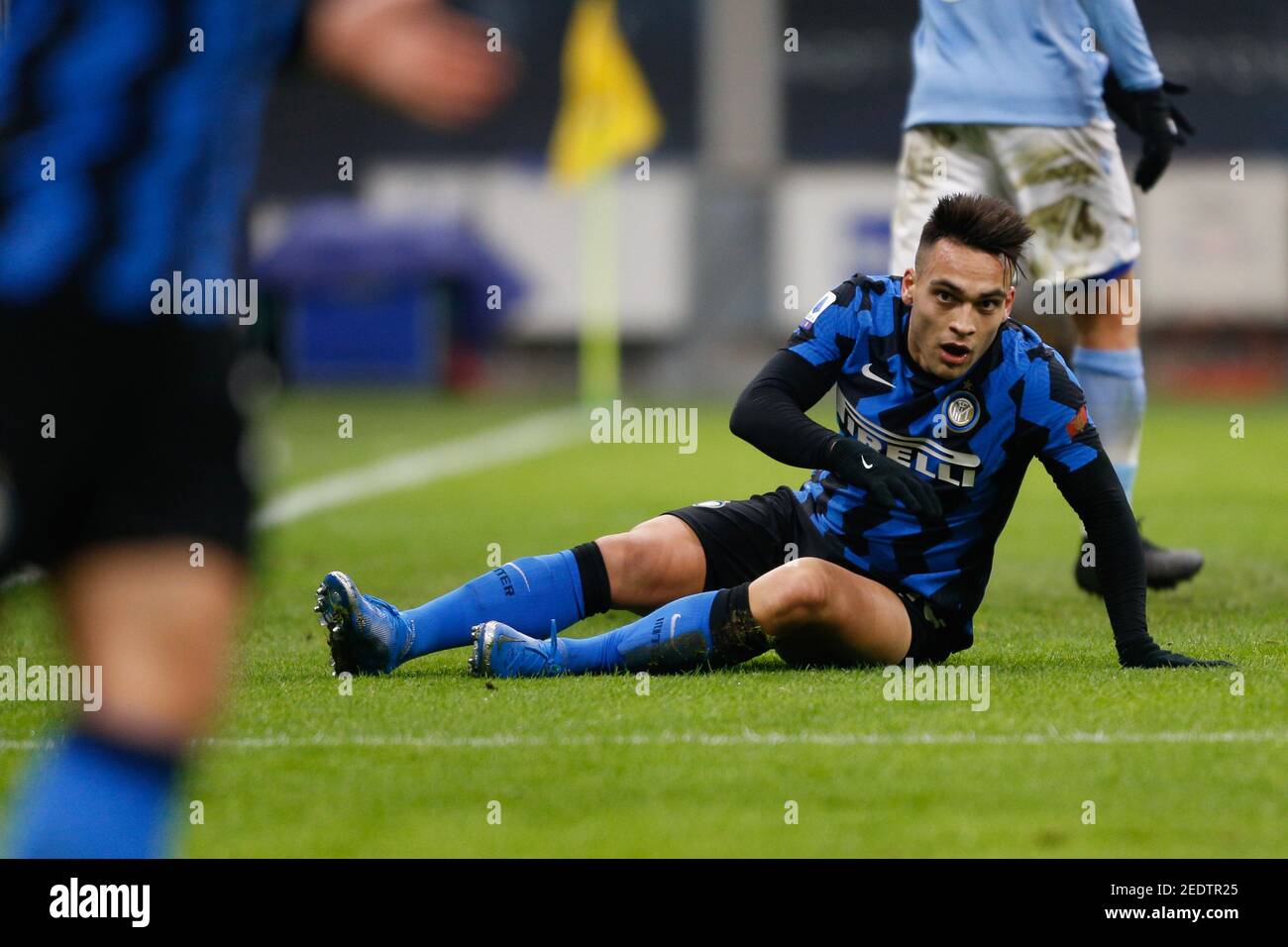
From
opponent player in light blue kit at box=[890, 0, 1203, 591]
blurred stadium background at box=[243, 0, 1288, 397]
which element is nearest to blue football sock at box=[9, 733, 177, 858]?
opponent player in light blue kit at box=[890, 0, 1203, 591]

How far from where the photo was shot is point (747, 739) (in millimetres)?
4223

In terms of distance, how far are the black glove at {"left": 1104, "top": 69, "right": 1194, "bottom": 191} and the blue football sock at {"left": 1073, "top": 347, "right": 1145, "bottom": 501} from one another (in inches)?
23.1

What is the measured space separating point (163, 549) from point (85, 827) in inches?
13.0

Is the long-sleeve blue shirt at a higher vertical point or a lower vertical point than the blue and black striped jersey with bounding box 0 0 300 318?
higher

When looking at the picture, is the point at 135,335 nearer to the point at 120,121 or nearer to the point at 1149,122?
the point at 120,121

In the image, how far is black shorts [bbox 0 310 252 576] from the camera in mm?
2371

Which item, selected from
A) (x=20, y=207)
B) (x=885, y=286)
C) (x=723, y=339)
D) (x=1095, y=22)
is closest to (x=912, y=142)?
(x=1095, y=22)

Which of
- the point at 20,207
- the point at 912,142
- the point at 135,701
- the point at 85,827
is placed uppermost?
the point at 912,142

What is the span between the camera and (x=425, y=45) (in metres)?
2.25

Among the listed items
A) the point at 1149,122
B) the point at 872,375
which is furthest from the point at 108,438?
the point at 1149,122

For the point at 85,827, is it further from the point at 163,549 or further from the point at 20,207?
the point at 20,207

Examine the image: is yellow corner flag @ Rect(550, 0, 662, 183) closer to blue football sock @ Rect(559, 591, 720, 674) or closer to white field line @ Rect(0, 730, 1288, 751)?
blue football sock @ Rect(559, 591, 720, 674)

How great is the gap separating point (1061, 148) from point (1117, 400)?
838mm
